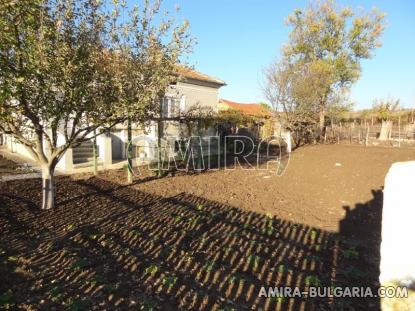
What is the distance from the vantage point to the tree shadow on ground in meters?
3.89

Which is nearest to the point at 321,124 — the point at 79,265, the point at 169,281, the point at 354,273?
the point at 354,273

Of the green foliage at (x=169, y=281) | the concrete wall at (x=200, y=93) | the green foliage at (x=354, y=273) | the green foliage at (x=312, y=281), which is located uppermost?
the concrete wall at (x=200, y=93)

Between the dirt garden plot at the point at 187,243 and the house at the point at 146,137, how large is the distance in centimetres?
288

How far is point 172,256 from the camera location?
5.07m

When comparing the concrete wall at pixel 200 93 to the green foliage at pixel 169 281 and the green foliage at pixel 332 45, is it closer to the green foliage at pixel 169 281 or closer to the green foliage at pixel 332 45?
the green foliage at pixel 332 45

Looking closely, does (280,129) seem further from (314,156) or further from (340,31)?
(340,31)

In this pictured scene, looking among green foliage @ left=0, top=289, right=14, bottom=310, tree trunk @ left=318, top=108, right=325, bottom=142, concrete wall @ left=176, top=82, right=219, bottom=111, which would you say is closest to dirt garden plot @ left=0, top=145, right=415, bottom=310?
green foliage @ left=0, top=289, right=14, bottom=310

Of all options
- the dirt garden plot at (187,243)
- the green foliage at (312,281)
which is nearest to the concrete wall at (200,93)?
the dirt garden plot at (187,243)

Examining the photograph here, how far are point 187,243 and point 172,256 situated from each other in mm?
603

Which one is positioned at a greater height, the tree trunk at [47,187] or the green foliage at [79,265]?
the tree trunk at [47,187]

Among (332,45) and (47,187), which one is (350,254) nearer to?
(47,187)

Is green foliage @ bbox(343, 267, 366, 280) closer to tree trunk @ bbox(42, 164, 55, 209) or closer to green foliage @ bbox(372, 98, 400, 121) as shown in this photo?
tree trunk @ bbox(42, 164, 55, 209)

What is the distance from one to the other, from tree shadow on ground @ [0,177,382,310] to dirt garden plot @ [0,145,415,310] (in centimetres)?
2

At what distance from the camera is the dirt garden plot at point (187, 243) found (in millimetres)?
3941
